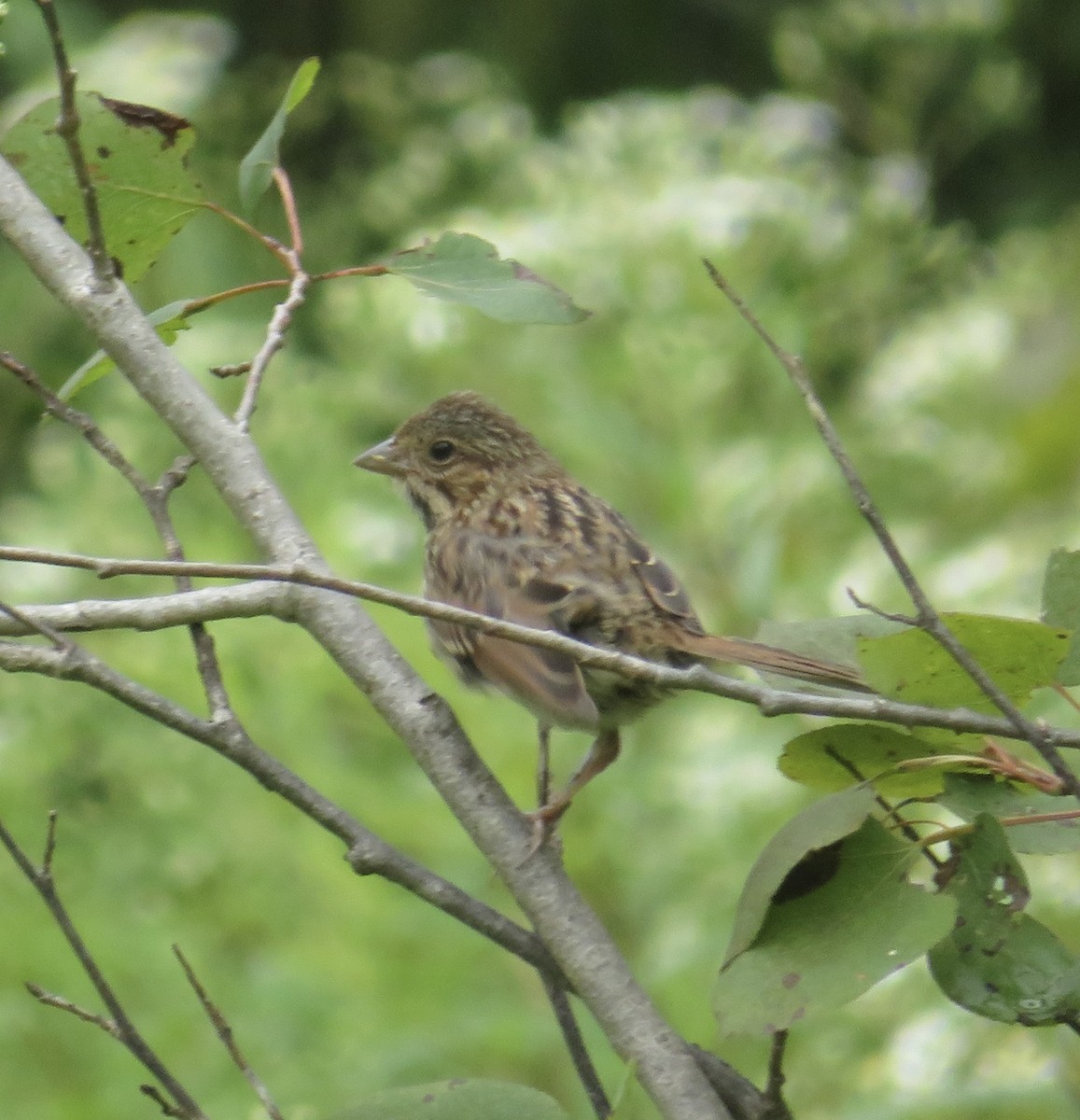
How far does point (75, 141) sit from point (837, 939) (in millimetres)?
1164

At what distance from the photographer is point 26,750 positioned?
4.31m

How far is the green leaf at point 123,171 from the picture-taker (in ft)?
6.73

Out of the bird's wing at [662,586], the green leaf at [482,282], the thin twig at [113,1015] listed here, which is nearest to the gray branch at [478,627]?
the thin twig at [113,1015]

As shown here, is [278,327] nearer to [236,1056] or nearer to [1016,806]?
[236,1056]

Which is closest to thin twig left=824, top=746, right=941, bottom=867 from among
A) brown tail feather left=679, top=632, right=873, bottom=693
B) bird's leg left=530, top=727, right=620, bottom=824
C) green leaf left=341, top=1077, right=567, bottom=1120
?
brown tail feather left=679, top=632, right=873, bottom=693

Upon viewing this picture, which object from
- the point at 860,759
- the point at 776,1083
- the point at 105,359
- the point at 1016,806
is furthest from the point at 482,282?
the point at 776,1083

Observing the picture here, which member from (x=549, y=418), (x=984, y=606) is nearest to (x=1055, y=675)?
(x=984, y=606)

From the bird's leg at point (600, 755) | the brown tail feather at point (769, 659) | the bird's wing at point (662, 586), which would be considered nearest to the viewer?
the brown tail feather at point (769, 659)

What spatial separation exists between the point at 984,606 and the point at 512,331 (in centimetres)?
180

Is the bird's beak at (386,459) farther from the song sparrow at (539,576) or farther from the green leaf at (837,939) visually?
the green leaf at (837,939)

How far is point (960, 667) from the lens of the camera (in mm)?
1605

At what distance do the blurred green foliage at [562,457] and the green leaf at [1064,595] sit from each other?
0.63 m

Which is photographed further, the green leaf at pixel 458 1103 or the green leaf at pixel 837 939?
the green leaf at pixel 458 1103

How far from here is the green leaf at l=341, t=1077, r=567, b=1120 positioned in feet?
5.32
